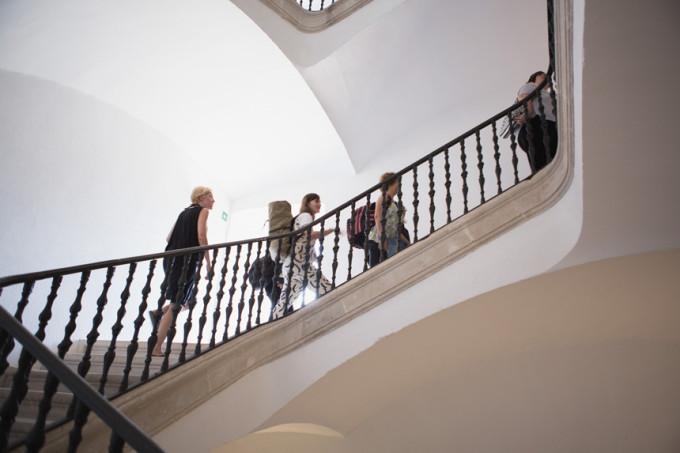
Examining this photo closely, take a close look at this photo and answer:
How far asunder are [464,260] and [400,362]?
0.94m

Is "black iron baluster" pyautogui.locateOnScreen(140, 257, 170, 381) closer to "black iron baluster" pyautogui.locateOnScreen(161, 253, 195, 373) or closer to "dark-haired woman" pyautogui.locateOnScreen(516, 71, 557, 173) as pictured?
"black iron baluster" pyautogui.locateOnScreen(161, 253, 195, 373)

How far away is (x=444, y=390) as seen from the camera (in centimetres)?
429

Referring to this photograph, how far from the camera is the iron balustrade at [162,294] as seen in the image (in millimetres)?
1988

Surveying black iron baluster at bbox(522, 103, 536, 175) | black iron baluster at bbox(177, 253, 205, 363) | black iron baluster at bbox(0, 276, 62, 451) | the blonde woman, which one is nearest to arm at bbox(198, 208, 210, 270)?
the blonde woman

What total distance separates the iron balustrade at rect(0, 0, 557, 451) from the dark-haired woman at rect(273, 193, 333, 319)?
2cm

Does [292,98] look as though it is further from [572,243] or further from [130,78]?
[572,243]

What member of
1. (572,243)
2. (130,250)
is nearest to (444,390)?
(572,243)

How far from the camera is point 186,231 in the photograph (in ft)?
13.2

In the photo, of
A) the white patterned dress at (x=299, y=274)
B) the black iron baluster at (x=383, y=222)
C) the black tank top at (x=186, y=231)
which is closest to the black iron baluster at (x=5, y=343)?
the black tank top at (x=186, y=231)

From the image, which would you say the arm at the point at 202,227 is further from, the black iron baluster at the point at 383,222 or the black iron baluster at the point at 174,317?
the black iron baluster at the point at 383,222

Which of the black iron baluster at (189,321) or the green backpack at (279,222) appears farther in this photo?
the green backpack at (279,222)

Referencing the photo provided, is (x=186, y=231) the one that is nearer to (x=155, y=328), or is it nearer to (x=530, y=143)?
(x=155, y=328)

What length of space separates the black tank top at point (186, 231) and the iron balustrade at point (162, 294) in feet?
0.59

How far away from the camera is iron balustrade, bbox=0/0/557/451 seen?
1988mm
